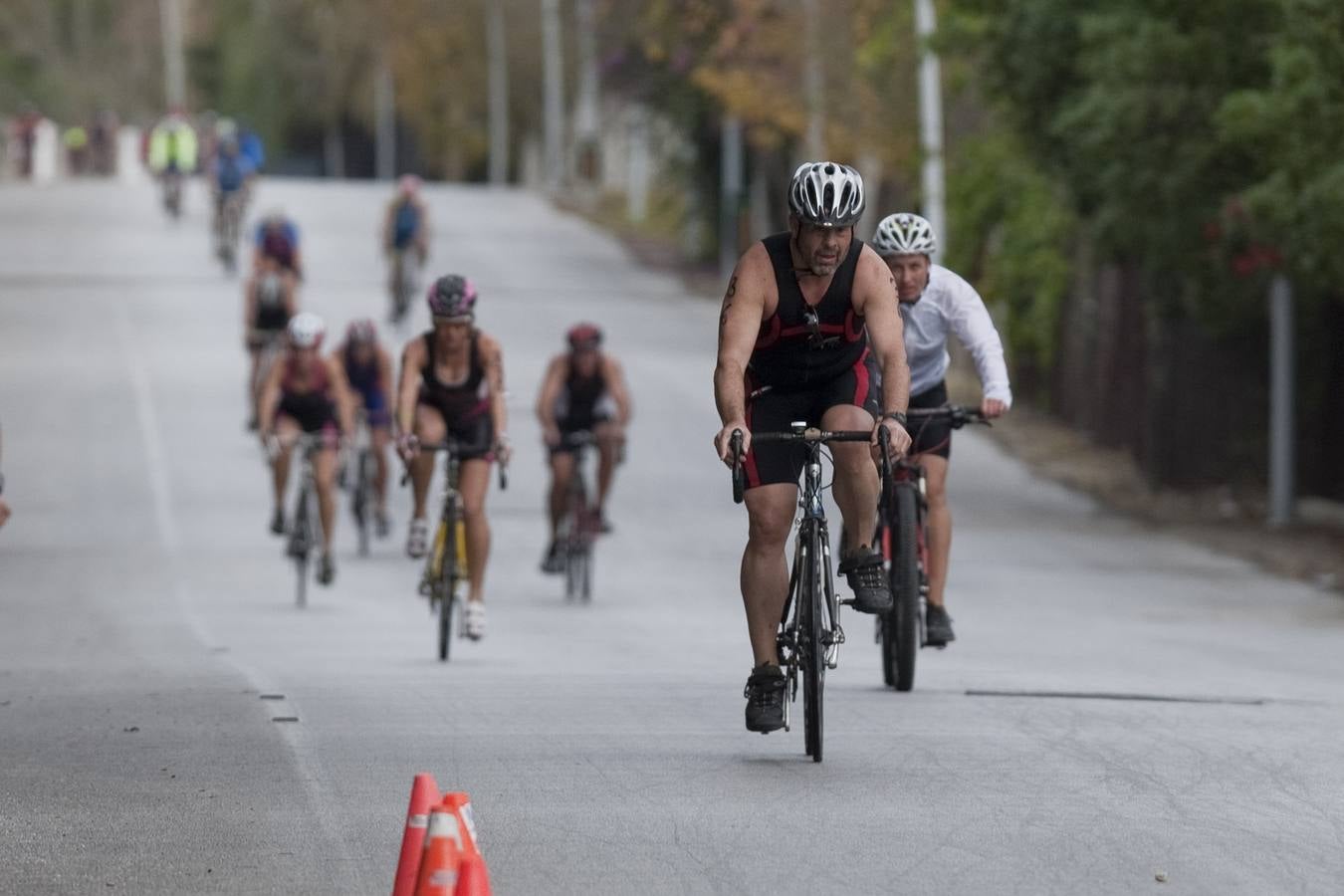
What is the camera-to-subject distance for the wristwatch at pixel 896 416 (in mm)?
9188

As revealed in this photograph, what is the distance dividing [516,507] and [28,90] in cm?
9188

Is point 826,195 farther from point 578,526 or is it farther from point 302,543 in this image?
point 302,543

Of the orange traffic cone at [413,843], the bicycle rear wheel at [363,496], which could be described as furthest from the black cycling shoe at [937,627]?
the bicycle rear wheel at [363,496]

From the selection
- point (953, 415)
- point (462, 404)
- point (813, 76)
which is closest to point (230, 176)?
point (813, 76)

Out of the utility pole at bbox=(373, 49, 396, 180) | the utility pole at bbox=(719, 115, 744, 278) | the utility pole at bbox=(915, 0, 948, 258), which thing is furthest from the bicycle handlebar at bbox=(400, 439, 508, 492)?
the utility pole at bbox=(373, 49, 396, 180)

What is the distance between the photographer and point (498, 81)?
88.3m

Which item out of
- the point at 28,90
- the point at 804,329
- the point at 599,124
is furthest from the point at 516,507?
the point at 28,90

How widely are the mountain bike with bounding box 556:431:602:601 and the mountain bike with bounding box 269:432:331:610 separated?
68.6 inches

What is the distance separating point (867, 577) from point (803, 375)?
718 mm

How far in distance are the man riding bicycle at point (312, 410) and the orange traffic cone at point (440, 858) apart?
14.0 meters

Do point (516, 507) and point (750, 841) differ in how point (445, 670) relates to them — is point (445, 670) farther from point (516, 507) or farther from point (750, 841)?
point (516, 507)

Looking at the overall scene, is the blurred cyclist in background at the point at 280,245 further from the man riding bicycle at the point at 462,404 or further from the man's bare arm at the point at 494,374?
the man's bare arm at the point at 494,374

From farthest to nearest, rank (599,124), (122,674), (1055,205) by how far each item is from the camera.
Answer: (599,124), (1055,205), (122,674)

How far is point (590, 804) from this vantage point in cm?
845
